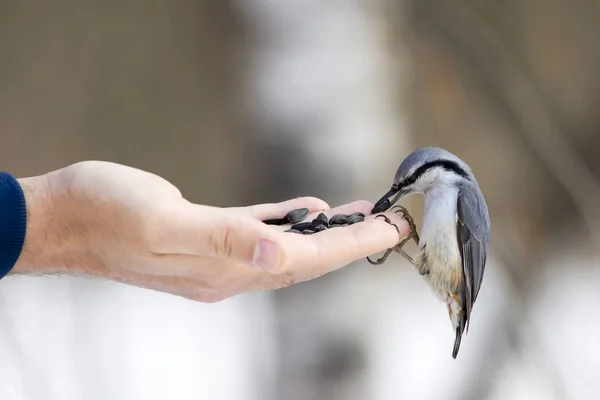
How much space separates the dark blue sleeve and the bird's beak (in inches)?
29.6

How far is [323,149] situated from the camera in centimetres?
257

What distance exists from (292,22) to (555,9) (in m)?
1.04

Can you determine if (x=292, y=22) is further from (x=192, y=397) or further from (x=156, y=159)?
(x=192, y=397)

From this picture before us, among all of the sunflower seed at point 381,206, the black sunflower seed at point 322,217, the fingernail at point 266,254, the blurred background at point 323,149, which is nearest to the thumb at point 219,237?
the fingernail at point 266,254

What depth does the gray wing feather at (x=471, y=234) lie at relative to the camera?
59.2 inches

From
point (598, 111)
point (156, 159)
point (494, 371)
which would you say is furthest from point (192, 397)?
point (598, 111)

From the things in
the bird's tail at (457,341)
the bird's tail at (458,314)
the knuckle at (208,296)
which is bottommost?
the bird's tail at (457,341)

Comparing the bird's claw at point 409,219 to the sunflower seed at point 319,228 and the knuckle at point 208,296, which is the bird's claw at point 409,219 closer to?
the sunflower seed at point 319,228

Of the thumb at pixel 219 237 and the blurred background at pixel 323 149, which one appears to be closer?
the thumb at pixel 219 237

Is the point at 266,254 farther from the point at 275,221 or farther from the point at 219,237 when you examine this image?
the point at 275,221

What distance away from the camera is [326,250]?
3.50 ft

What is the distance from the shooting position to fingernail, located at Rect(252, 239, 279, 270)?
34.6 inches

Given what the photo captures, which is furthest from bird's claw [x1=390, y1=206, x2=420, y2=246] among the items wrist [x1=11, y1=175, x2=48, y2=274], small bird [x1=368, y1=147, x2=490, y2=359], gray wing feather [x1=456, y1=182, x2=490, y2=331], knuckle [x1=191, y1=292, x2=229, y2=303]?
wrist [x1=11, y1=175, x2=48, y2=274]

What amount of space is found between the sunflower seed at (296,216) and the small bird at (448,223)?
0.17 meters
